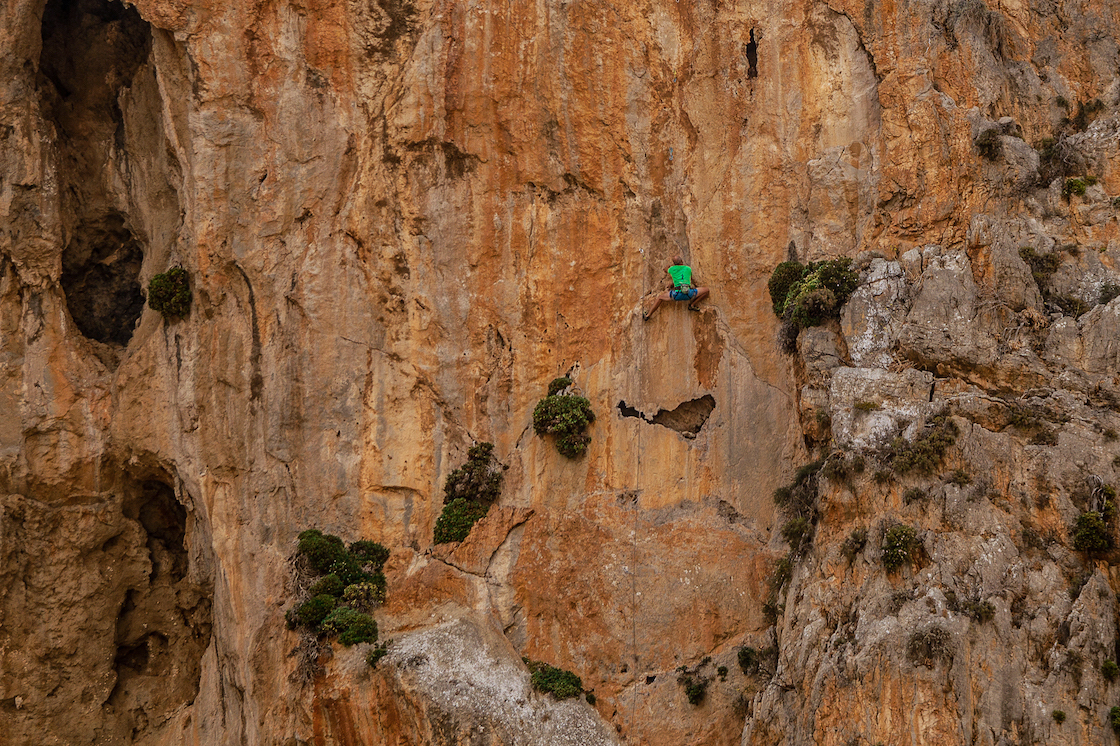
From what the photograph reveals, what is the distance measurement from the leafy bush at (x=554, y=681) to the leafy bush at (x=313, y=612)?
502 centimetres

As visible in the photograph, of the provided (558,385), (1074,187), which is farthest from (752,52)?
(558,385)

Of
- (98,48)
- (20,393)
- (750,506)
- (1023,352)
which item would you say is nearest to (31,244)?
(20,393)

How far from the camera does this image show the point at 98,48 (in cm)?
2752

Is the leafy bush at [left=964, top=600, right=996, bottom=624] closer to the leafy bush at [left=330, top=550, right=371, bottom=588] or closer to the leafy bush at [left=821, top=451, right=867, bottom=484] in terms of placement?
the leafy bush at [left=821, top=451, right=867, bottom=484]

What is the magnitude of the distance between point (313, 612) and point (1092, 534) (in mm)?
16771

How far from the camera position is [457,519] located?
24297mm

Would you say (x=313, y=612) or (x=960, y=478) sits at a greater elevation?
(x=960, y=478)

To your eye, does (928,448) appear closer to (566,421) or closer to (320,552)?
(566,421)

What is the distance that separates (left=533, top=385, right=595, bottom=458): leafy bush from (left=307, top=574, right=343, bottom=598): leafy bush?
6.32 meters

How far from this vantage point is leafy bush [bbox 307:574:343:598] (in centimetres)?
2319

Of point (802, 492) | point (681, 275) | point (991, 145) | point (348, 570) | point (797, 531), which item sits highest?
point (991, 145)

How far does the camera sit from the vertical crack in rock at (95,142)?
89.4 ft

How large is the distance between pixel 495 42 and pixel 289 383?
34.9 feet

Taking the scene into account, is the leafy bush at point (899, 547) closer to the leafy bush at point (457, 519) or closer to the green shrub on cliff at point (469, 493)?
the green shrub on cliff at point (469, 493)
